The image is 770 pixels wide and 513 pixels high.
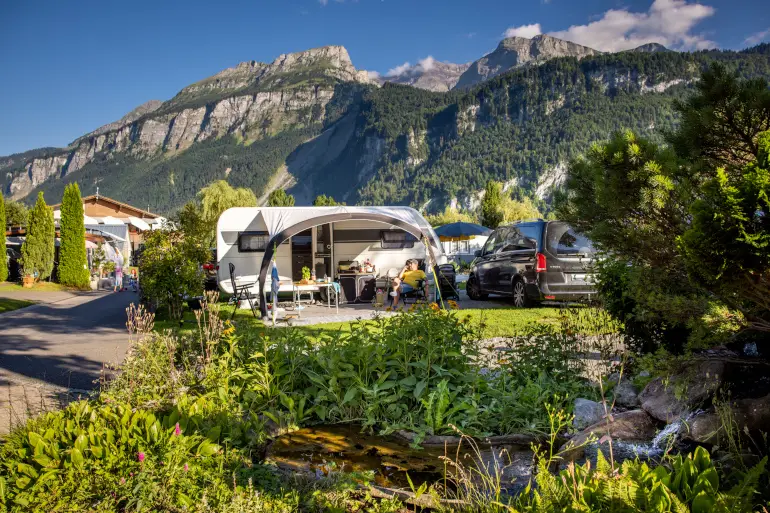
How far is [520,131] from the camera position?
144 metres

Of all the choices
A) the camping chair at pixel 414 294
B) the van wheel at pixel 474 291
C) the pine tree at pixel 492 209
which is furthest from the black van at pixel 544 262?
the pine tree at pixel 492 209

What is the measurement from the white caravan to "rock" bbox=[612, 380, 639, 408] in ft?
25.5

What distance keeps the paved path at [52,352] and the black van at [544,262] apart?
703 centimetres

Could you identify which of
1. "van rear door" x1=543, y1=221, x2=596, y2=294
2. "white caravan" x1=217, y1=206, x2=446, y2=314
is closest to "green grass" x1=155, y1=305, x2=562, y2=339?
"van rear door" x1=543, y1=221, x2=596, y2=294

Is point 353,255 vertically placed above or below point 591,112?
below

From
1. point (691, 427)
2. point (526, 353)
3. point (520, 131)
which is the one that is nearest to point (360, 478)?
point (691, 427)

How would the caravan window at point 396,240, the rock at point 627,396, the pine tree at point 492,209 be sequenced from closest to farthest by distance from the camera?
the rock at point 627,396 → the caravan window at point 396,240 → the pine tree at point 492,209

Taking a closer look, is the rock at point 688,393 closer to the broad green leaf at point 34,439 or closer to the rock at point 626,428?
the rock at point 626,428

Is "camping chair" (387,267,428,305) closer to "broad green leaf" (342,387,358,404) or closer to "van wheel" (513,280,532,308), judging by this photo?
"van wheel" (513,280,532,308)

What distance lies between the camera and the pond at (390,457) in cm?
330

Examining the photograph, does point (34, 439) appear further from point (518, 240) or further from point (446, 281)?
point (446, 281)

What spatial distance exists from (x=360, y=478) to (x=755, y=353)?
292cm

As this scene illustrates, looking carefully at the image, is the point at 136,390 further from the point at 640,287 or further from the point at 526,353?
the point at 640,287

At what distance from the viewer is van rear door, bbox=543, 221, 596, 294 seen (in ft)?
33.8
